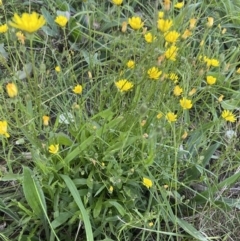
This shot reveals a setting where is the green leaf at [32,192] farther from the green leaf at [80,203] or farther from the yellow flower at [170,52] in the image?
the yellow flower at [170,52]

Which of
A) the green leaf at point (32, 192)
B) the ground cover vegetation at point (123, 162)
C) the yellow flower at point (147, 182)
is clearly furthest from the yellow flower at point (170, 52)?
the green leaf at point (32, 192)

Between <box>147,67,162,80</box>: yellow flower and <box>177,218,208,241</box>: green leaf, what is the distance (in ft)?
1.29

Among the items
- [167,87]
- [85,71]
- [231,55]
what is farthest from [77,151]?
[231,55]

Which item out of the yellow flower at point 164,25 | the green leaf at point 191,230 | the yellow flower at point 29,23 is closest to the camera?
the yellow flower at point 29,23

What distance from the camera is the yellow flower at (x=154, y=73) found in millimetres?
1143

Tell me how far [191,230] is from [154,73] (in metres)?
0.43

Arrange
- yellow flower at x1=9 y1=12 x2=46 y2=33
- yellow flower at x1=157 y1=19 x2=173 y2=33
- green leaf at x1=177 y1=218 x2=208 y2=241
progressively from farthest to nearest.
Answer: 1. green leaf at x1=177 y1=218 x2=208 y2=241
2. yellow flower at x1=157 y1=19 x2=173 y2=33
3. yellow flower at x1=9 y1=12 x2=46 y2=33

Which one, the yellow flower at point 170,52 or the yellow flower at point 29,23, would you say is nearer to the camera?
the yellow flower at point 29,23

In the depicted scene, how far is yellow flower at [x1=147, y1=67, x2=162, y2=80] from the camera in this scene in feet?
3.75

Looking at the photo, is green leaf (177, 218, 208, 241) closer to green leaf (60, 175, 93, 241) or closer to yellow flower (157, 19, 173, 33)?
green leaf (60, 175, 93, 241)

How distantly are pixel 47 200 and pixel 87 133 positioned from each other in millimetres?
200

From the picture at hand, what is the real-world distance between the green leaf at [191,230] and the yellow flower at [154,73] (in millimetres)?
394

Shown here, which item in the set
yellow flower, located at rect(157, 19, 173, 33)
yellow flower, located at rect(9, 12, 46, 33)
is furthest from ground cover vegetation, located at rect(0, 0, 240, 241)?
yellow flower, located at rect(9, 12, 46, 33)

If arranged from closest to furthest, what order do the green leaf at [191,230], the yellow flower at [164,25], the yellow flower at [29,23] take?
the yellow flower at [29,23] → the yellow flower at [164,25] → the green leaf at [191,230]
